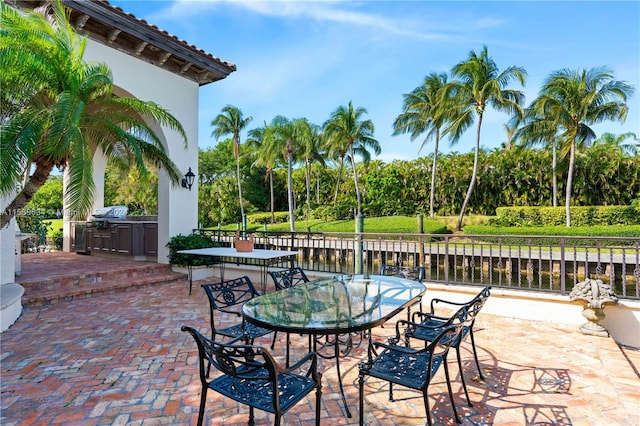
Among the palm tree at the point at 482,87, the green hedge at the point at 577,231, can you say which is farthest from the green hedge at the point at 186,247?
the palm tree at the point at 482,87

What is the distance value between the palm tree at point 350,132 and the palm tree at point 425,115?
1697 millimetres

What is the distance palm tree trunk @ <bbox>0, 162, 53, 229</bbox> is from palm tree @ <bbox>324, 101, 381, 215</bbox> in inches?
649

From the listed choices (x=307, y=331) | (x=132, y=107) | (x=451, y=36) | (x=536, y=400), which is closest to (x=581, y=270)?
(x=451, y=36)

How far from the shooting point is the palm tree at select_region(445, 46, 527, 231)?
15.3m

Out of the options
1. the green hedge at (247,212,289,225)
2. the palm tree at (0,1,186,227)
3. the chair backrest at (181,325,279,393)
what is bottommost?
the chair backrest at (181,325,279,393)

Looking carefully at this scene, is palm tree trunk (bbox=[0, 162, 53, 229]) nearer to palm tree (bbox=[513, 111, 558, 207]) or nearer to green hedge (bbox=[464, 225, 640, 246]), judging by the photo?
green hedge (bbox=[464, 225, 640, 246])

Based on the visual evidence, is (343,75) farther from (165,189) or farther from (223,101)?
(223,101)

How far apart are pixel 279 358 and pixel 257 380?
5.18ft

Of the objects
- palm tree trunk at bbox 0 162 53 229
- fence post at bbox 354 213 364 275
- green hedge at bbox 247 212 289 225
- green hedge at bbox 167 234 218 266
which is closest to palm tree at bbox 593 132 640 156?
fence post at bbox 354 213 364 275

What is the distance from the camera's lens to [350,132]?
20.2 meters

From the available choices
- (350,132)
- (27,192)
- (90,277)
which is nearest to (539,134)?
(350,132)

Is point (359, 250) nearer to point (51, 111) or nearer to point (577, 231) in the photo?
point (51, 111)

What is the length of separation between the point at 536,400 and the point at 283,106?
21.6 m

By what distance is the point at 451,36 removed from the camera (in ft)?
21.5
